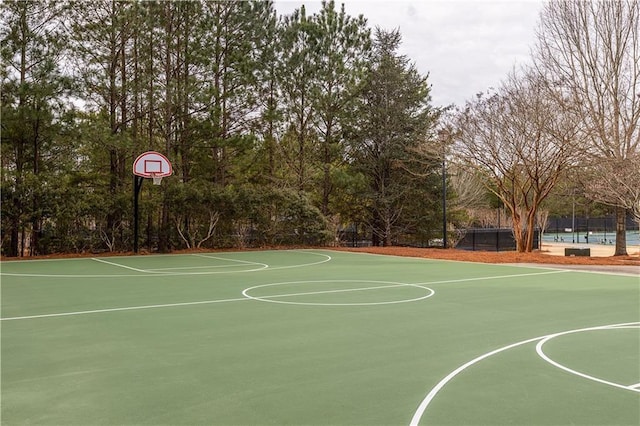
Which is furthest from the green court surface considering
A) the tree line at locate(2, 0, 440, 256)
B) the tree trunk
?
the tree trunk

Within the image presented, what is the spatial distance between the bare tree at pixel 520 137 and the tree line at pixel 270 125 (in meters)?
0.07

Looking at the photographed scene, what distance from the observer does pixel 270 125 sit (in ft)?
70.6

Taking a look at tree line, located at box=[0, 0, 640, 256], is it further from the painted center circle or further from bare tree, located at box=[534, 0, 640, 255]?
the painted center circle

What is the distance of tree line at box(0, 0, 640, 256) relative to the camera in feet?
52.5

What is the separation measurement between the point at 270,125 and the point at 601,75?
1192 cm

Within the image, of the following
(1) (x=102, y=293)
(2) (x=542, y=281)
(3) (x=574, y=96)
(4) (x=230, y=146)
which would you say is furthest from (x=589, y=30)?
(1) (x=102, y=293)

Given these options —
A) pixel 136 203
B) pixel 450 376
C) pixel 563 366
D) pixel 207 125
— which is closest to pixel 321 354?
pixel 450 376

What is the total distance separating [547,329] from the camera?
5.57 m

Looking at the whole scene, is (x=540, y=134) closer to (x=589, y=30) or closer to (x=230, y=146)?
(x=589, y=30)

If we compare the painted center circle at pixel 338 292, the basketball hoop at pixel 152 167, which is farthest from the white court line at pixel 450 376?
the basketball hoop at pixel 152 167

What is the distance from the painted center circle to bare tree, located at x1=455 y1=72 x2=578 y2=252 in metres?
9.13

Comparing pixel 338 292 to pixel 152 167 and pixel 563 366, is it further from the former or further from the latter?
pixel 152 167

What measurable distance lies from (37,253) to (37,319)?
11.9 metres

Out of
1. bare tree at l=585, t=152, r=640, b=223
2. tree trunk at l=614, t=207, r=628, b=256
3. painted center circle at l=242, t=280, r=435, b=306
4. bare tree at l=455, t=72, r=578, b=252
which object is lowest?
painted center circle at l=242, t=280, r=435, b=306
